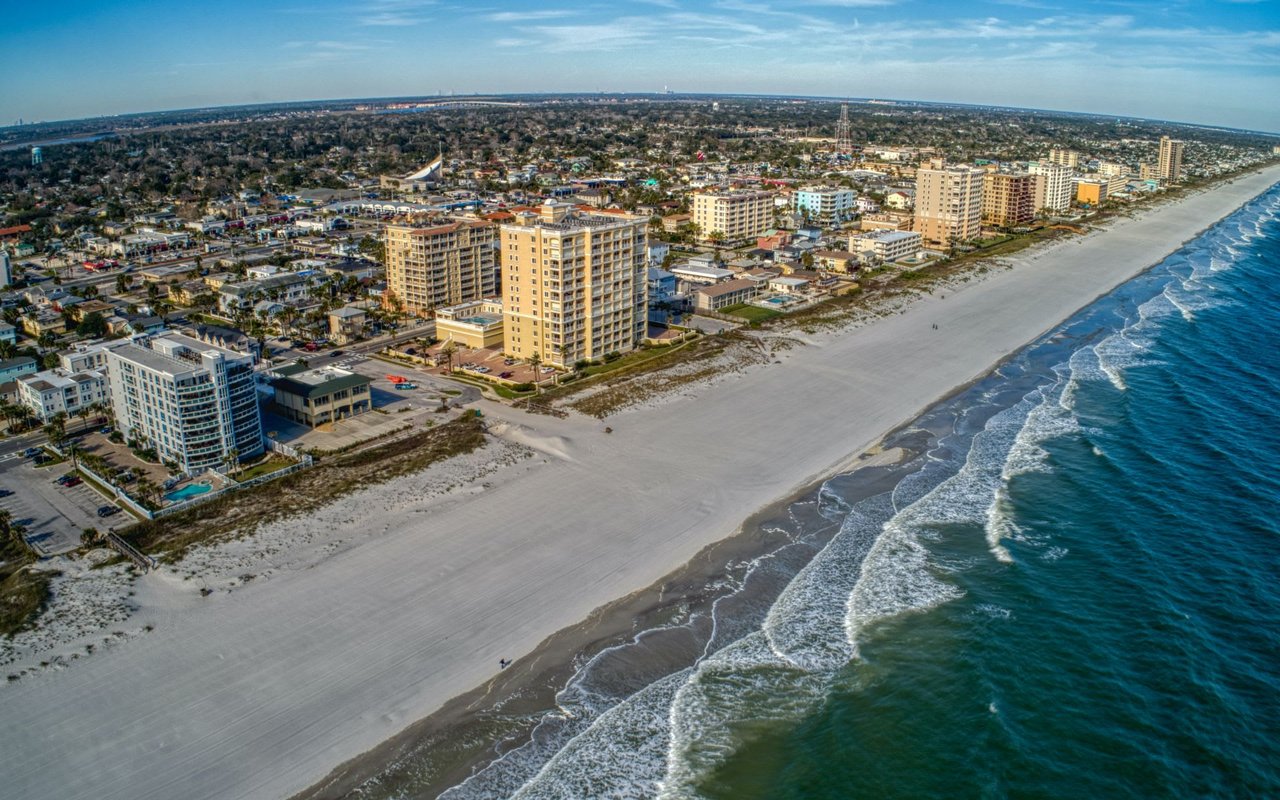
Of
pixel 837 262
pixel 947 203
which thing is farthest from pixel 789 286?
pixel 947 203

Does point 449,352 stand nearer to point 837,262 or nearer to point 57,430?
point 57,430

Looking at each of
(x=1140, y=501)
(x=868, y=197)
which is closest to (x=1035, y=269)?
(x=868, y=197)

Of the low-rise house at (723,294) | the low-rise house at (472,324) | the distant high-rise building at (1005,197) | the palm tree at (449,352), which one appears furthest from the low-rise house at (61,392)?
the distant high-rise building at (1005,197)

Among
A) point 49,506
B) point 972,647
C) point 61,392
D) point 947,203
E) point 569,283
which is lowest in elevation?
point 972,647

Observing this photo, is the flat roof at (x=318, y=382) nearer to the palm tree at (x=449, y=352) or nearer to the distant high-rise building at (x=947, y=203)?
the palm tree at (x=449, y=352)

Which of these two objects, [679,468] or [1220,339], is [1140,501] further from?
[1220,339]

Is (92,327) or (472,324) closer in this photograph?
(472,324)
